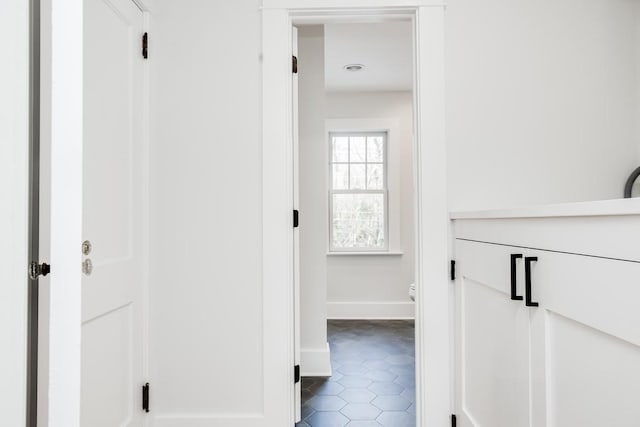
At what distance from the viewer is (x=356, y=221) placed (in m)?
4.63

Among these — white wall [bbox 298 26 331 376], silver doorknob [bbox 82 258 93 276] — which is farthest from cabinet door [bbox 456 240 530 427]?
silver doorknob [bbox 82 258 93 276]

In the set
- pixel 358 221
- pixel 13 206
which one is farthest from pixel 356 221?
pixel 13 206

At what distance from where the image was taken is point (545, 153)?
73.4 inches

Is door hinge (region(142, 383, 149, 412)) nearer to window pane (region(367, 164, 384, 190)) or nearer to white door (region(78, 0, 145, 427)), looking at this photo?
white door (region(78, 0, 145, 427))

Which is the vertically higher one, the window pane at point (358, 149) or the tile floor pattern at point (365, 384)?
the window pane at point (358, 149)

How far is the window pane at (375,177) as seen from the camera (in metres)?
4.62

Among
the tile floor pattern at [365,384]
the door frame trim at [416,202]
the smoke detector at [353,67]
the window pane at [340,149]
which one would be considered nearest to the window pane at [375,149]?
the window pane at [340,149]

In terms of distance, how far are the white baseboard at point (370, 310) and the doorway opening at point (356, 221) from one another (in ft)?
0.04

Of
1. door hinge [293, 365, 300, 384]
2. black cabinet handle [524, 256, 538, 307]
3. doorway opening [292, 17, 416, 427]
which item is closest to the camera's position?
black cabinet handle [524, 256, 538, 307]

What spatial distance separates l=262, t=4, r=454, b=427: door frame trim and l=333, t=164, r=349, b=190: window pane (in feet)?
8.97

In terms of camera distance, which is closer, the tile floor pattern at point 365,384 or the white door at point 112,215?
the white door at point 112,215

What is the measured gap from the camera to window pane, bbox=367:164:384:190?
4.62m

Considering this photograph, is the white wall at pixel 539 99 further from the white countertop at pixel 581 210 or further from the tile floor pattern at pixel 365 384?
the tile floor pattern at pixel 365 384

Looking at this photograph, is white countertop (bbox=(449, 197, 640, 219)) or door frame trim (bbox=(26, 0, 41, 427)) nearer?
white countertop (bbox=(449, 197, 640, 219))
